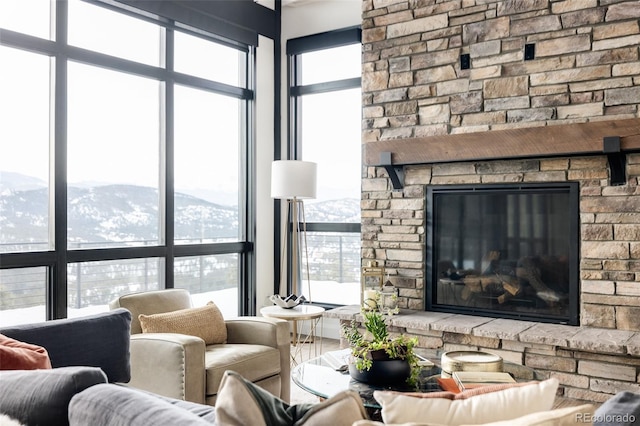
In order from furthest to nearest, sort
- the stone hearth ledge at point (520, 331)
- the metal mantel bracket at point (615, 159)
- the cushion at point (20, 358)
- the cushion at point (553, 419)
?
the metal mantel bracket at point (615, 159), the stone hearth ledge at point (520, 331), the cushion at point (20, 358), the cushion at point (553, 419)

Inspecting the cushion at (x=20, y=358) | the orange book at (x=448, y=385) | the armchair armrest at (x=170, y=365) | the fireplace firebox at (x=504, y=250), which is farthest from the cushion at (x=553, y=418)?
the fireplace firebox at (x=504, y=250)

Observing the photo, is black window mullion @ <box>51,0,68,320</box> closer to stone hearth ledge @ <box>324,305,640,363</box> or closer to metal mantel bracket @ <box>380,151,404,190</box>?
stone hearth ledge @ <box>324,305,640,363</box>

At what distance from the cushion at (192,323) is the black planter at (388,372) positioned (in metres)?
1.28

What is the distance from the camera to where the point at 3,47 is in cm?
376

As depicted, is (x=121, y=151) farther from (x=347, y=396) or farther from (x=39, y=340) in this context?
(x=347, y=396)

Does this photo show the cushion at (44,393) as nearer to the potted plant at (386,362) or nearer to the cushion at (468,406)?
the cushion at (468,406)

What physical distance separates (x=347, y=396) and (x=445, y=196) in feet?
10.9

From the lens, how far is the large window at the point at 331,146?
17.4 feet

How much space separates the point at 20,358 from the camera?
185 cm

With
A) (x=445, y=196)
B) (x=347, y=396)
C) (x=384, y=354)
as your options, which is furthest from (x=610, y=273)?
→ (x=347, y=396)

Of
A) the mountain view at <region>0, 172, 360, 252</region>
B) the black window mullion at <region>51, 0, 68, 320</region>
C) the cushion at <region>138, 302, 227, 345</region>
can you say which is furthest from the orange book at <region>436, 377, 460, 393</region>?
the mountain view at <region>0, 172, 360, 252</region>

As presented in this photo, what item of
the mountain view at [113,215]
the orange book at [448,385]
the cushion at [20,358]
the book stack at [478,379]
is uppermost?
the mountain view at [113,215]

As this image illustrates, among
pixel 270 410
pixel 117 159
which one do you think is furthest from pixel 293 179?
pixel 270 410

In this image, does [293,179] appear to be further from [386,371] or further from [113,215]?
[386,371]
